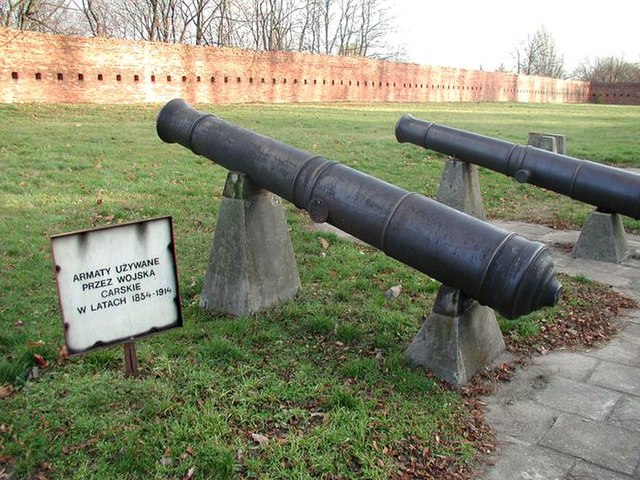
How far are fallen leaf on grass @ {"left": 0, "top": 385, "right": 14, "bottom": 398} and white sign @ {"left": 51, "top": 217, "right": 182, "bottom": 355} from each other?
1.84ft

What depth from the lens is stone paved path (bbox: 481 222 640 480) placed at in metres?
2.70

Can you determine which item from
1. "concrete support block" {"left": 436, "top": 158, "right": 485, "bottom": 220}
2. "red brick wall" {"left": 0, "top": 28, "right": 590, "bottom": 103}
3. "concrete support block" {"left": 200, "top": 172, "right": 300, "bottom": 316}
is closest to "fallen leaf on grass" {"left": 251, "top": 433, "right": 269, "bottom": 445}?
"concrete support block" {"left": 200, "top": 172, "right": 300, "bottom": 316}

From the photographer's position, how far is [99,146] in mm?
11422

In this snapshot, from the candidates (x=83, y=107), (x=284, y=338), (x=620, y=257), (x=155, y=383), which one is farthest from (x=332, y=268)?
(x=83, y=107)

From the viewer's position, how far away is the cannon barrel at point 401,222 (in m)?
2.94

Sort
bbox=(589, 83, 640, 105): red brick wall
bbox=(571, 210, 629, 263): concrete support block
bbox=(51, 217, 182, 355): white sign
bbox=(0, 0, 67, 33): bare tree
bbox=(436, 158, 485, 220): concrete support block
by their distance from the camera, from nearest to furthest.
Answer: bbox=(51, 217, 182, 355): white sign → bbox=(571, 210, 629, 263): concrete support block → bbox=(436, 158, 485, 220): concrete support block → bbox=(0, 0, 67, 33): bare tree → bbox=(589, 83, 640, 105): red brick wall

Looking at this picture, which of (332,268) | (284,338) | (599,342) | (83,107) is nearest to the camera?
(284,338)

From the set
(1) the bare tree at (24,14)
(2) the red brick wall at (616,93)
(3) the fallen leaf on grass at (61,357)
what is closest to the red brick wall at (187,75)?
(1) the bare tree at (24,14)

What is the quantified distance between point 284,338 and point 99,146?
8.93m

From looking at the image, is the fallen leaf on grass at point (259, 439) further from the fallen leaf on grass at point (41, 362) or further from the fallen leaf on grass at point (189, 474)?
the fallen leaf on grass at point (41, 362)

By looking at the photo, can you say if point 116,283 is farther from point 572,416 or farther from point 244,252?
point 572,416

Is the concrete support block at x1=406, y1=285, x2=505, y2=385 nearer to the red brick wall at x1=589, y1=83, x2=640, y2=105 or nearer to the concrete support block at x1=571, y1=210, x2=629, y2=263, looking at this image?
the concrete support block at x1=571, y1=210, x2=629, y2=263

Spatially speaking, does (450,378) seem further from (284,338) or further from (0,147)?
(0,147)

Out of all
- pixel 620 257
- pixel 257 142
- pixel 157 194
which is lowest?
pixel 620 257
